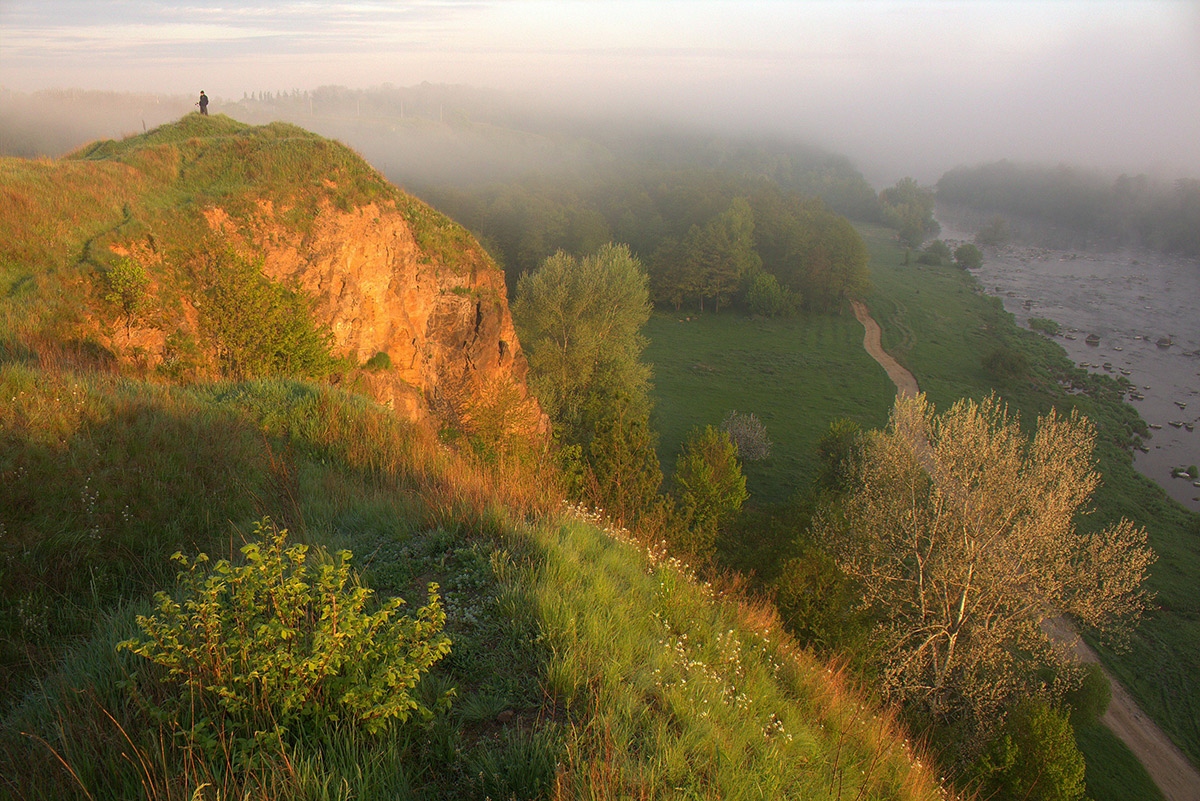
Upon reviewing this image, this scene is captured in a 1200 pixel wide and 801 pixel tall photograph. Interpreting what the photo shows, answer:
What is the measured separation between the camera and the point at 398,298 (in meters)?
22.1

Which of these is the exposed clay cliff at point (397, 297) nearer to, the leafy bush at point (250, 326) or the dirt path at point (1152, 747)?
the leafy bush at point (250, 326)

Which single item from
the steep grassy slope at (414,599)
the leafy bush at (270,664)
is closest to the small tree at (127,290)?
the steep grassy slope at (414,599)

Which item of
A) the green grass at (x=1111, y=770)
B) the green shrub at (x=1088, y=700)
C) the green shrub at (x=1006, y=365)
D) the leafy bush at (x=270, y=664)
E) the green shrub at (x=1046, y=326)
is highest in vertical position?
the leafy bush at (x=270, y=664)

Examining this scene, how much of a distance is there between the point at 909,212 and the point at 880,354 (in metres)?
71.9

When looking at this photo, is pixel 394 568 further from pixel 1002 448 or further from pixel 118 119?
pixel 118 119

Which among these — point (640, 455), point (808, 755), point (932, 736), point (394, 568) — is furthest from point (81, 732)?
point (640, 455)

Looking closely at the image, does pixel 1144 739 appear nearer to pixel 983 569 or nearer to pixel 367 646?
pixel 983 569

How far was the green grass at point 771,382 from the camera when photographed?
119 feet

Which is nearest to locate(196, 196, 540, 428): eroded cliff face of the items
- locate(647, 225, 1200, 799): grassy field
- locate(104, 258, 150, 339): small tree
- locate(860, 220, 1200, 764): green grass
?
locate(104, 258, 150, 339): small tree

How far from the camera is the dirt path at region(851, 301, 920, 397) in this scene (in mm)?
47031

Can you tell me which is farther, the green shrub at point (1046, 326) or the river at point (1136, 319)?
Result: the green shrub at point (1046, 326)

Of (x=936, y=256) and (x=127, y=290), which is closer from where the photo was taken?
(x=127, y=290)

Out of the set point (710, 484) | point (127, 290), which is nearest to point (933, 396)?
point (710, 484)

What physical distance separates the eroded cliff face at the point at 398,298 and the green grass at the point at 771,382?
45.3ft
